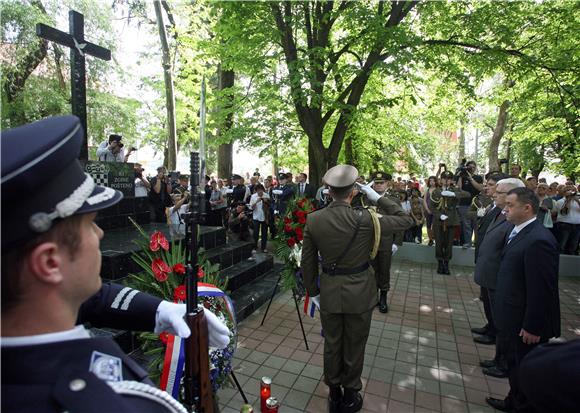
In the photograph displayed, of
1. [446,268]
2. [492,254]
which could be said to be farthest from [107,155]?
[446,268]

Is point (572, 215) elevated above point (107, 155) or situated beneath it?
situated beneath

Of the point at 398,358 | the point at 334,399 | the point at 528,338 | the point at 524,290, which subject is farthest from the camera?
the point at 398,358

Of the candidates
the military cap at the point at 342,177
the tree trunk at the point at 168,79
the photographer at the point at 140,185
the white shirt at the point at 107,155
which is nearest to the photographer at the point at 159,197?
the photographer at the point at 140,185

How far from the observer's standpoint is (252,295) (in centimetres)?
552

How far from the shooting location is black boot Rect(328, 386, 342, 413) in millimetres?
3057

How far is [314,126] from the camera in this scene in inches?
332

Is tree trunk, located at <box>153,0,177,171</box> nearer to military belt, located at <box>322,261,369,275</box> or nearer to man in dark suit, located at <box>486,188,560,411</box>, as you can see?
military belt, located at <box>322,261,369,275</box>

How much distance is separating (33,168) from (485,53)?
9.63 meters

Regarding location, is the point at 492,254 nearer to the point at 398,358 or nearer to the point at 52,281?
the point at 398,358

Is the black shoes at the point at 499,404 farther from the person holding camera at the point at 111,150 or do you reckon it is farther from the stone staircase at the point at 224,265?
the person holding camera at the point at 111,150

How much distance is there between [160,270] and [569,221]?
9624 millimetres

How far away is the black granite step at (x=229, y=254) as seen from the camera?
5.72 m

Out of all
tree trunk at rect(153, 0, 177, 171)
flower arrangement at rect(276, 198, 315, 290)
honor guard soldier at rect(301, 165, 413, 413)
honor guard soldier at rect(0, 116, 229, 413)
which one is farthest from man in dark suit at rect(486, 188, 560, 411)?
tree trunk at rect(153, 0, 177, 171)

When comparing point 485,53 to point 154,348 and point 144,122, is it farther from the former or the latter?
point 144,122
